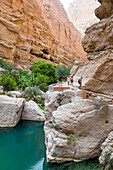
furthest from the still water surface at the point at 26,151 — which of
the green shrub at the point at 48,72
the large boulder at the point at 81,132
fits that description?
the green shrub at the point at 48,72

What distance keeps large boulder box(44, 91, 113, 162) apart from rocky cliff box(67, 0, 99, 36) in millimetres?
91711

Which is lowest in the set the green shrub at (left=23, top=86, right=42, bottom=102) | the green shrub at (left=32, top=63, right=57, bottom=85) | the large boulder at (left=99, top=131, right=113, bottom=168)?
the large boulder at (left=99, top=131, right=113, bottom=168)

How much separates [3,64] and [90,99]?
24.0m

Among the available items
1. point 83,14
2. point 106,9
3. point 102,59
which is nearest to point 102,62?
point 102,59

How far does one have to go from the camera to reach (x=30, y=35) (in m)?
36.9

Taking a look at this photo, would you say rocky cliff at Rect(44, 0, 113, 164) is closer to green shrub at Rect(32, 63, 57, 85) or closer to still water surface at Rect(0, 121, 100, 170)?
still water surface at Rect(0, 121, 100, 170)

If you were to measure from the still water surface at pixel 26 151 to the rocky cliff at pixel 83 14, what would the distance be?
8931 centimetres

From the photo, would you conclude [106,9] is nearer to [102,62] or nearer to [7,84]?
[102,62]

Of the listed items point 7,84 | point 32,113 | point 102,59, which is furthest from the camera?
point 7,84

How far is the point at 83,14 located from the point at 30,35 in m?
85.0

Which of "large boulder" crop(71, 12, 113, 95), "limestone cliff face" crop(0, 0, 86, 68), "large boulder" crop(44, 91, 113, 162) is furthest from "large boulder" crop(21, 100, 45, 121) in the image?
"limestone cliff face" crop(0, 0, 86, 68)

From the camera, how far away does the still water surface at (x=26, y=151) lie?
17.1 feet

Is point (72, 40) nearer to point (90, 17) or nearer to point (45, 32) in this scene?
point (45, 32)

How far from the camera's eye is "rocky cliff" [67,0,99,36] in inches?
3577
